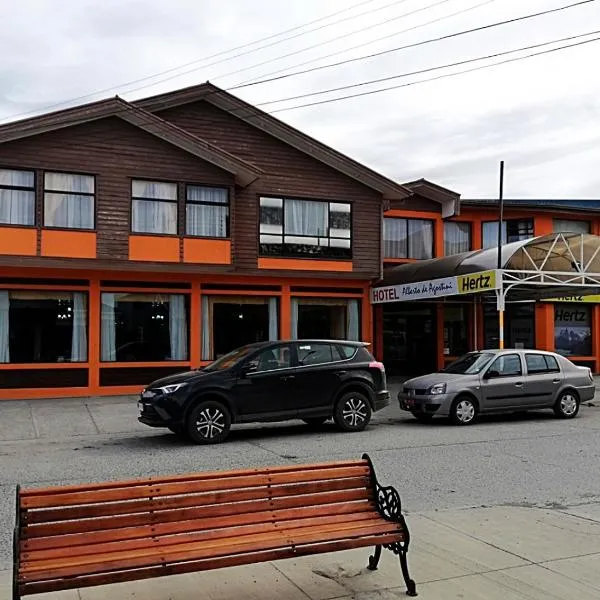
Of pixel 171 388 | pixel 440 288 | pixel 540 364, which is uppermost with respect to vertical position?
pixel 440 288

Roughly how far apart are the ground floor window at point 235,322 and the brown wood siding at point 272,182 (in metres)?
1.27

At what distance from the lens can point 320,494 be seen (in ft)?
16.9

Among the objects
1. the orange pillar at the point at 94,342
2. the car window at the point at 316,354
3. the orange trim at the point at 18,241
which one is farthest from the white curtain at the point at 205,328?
the car window at the point at 316,354

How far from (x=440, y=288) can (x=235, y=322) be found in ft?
19.9

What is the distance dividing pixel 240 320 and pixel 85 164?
6247 mm

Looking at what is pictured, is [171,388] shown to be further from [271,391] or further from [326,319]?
[326,319]

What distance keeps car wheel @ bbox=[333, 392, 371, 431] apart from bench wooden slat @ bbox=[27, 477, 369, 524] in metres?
8.08

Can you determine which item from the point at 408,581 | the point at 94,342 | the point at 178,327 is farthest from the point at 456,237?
the point at 408,581

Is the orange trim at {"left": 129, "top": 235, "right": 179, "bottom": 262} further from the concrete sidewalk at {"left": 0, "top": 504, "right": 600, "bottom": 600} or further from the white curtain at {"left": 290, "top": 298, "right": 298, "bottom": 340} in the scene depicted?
the concrete sidewalk at {"left": 0, "top": 504, "right": 600, "bottom": 600}

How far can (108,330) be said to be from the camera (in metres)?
20.1

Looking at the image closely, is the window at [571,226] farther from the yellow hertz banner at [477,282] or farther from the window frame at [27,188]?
the window frame at [27,188]

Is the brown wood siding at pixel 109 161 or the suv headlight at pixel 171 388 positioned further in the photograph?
the brown wood siding at pixel 109 161

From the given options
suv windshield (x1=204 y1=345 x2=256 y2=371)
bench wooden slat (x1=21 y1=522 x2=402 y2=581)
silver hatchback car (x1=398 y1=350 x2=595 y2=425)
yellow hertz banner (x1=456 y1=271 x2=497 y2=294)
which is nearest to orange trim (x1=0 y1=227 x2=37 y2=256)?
suv windshield (x1=204 y1=345 x2=256 y2=371)

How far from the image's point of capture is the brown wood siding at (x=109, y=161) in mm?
18688
